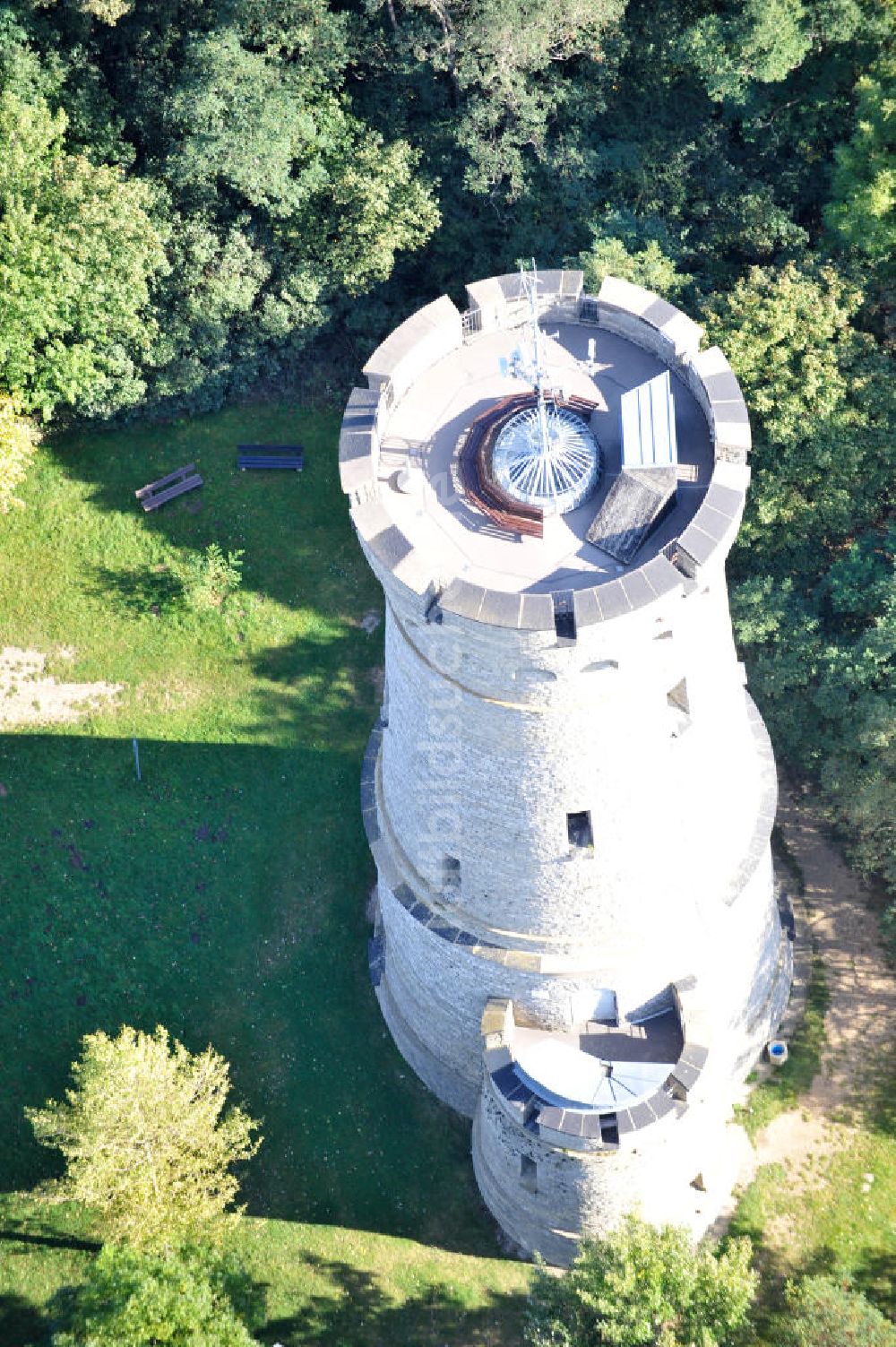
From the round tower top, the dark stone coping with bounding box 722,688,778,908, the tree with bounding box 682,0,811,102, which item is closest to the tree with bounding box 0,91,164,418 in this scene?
the tree with bounding box 682,0,811,102

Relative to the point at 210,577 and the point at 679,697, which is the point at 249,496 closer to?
the point at 210,577

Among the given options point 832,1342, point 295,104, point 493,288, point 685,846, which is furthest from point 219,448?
point 832,1342

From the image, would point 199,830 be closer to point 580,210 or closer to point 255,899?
point 255,899

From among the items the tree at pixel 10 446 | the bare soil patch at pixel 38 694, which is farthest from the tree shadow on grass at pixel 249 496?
the bare soil patch at pixel 38 694

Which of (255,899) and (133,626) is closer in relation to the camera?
(255,899)

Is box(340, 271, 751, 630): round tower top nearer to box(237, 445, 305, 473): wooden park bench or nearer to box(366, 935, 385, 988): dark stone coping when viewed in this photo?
box(366, 935, 385, 988): dark stone coping

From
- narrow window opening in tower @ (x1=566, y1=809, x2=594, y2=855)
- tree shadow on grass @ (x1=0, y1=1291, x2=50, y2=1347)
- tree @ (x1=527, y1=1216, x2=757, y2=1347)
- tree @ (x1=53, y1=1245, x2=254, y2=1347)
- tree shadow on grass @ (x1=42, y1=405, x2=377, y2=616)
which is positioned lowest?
tree shadow on grass @ (x1=0, y1=1291, x2=50, y2=1347)
